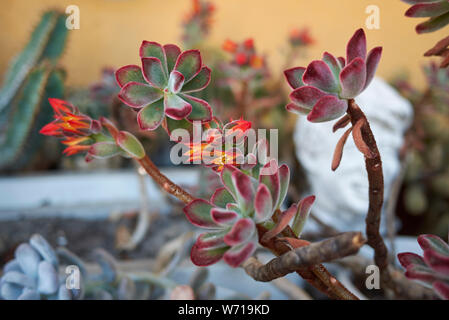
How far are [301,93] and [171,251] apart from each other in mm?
449

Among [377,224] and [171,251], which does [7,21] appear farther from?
[377,224]

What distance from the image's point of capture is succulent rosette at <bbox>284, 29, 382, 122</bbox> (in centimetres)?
22

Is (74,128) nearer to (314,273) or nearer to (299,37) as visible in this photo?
(314,273)

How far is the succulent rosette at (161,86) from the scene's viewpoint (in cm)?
24

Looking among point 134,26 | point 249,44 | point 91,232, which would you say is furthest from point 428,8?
point 91,232

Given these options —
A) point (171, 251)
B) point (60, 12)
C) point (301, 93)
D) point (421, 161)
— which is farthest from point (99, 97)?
point (421, 161)

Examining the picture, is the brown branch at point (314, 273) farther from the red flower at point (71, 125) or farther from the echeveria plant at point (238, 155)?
the red flower at point (71, 125)

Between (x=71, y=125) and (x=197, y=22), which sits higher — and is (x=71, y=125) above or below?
below

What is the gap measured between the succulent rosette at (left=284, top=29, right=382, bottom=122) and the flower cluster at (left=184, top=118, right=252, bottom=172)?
4 centimetres

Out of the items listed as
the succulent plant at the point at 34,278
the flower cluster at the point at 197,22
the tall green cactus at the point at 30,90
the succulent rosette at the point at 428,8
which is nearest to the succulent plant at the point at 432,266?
the succulent rosette at the point at 428,8

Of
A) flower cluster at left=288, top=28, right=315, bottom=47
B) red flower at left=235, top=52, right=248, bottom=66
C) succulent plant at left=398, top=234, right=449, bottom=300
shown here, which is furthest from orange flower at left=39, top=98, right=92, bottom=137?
flower cluster at left=288, top=28, right=315, bottom=47

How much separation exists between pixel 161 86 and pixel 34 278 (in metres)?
0.25

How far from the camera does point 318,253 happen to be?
7.7 inches

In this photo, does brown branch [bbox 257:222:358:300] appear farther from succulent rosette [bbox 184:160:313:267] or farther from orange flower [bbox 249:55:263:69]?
orange flower [bbox 249:55:263:69]
